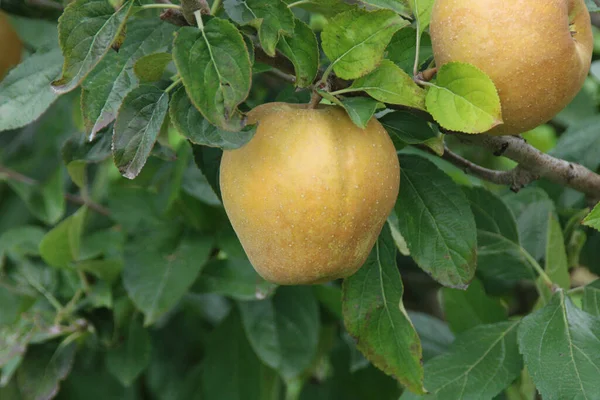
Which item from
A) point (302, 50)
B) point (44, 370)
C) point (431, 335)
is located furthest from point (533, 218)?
point (44, 370)

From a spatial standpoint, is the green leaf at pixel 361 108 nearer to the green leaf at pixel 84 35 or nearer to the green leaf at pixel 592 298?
the green leaf at pixel 84 35

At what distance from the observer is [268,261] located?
0.81m

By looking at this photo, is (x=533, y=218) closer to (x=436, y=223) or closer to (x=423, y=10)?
(x=436, y=223)

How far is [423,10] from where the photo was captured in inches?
34.8

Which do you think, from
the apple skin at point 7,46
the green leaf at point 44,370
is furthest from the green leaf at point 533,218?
the apple skin at point 7,46

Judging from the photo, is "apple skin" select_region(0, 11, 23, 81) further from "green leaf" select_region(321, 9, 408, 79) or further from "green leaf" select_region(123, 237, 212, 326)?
"green leaf" select_region(321, 9, 408, 79)

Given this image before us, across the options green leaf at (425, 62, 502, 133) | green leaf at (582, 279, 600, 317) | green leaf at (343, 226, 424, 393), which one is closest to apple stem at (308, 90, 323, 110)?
green leaf at (425, 62, 502, 133)

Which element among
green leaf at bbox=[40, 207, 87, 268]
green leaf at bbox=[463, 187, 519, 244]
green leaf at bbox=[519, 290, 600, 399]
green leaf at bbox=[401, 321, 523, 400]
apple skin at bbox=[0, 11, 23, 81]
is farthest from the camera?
apple skin at bbox=[0, 11, 23, 81]

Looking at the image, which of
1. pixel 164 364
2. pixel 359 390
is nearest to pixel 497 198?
pixel 359 390

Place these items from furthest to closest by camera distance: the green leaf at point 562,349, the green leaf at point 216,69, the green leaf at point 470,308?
1. the green leaf at point 470,308
2. the green leaf at point 562,349
3. the green leaf at point 216,69

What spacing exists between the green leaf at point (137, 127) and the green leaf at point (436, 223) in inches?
13.7

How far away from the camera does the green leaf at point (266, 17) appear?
0.78 m

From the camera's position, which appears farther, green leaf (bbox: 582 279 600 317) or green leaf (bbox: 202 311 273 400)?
green leaf (bbox: 202 311 273 400)

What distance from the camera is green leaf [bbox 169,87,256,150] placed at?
29.6 inches
